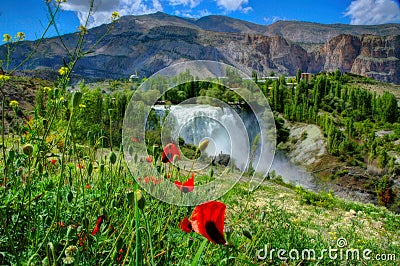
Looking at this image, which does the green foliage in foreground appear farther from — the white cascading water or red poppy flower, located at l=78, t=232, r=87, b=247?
A: the white cascading water

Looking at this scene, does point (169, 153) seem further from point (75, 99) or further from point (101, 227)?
point (75, 99)

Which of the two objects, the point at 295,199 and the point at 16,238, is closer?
the point at 16,238

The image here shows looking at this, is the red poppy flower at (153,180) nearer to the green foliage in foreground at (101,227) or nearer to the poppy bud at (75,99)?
the green foliage in foreground at (101,227)

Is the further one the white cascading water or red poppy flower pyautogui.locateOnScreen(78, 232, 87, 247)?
the white cascading water

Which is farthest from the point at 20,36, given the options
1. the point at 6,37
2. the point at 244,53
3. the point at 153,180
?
the point at 244,53

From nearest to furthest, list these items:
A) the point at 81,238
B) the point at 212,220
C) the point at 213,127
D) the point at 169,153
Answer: the point at 212,220
the point at 81,238
the point at 169,153
the point at 213,127

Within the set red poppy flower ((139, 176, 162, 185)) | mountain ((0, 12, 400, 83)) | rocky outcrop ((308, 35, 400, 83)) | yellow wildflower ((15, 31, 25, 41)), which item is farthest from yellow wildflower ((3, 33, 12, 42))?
rocky outcrop ((308, 35, 400, 83))

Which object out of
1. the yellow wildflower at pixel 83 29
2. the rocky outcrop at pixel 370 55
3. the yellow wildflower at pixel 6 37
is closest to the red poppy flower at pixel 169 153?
the yellow wildflower at pixel 83 29

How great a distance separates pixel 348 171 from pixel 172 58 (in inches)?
5460

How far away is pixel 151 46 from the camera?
16888cm

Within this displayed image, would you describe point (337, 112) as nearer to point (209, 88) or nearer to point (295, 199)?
point (295, 199)

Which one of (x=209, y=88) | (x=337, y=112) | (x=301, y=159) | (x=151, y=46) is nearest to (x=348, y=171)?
(x=301, y=159)

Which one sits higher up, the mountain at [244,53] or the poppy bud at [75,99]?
the mountain at [244,53]

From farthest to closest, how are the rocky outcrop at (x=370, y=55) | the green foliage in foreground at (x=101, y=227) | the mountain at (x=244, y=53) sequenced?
1. the mountain at (x=244, y=53)
2. the rocky outcrop at (x=370, y=55)
3. the green foliage in foreground at (x=101, y=227)
